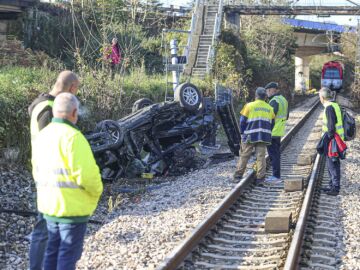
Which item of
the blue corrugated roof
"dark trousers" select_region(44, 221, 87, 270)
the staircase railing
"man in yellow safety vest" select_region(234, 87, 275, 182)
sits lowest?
"dark trousers" select_region(44, 221, 87, 270)

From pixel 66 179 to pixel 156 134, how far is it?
25.9ft

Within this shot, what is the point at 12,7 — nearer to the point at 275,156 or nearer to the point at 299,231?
the point at 275,156

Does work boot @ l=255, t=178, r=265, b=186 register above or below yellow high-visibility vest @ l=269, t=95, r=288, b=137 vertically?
below

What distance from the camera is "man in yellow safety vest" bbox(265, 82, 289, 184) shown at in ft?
38.9

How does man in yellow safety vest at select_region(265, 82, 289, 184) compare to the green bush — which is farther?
man in yellow safety vest at select_region(265, 82, 289, 184)

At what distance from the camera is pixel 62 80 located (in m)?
5.80

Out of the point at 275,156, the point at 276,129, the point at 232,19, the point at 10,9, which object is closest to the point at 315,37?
the point at 232,19

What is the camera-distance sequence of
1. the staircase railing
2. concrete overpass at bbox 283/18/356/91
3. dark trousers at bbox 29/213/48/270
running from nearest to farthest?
1. dark trousers at bbox 29/213/48/270
2. the staircase railing
3. concrete overpass at bbox 283/18/356/91

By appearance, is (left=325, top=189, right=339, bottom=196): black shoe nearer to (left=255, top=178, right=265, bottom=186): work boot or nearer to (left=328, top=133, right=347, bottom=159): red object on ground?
(left=328, top=133, right=347, bottom=159): red object on ground

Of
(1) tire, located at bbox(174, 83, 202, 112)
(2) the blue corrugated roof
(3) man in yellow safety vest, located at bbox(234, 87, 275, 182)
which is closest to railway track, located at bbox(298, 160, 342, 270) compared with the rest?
(3) man in yellow safety vest, located at bbox(234, 87, 275, 182)

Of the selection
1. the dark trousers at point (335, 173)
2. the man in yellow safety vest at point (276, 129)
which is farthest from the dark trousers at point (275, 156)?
the dark trousers at point (335, 173)

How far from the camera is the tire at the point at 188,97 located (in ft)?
43.4

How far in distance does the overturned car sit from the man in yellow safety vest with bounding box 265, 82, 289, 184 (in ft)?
6.88

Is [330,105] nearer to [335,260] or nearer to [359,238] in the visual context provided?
[359,238]
